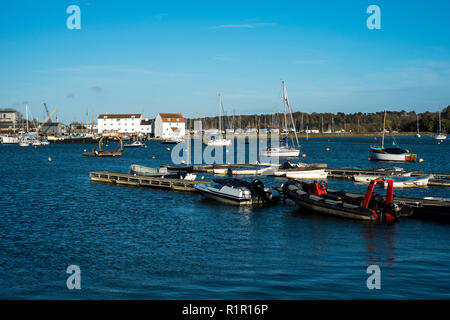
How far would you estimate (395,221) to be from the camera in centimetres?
2892

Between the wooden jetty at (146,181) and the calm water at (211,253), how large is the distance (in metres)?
7.60

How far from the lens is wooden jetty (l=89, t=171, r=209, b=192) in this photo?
146ft

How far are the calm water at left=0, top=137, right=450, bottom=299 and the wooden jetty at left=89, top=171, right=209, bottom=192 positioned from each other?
7.60 meters

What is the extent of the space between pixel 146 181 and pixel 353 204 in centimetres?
2459

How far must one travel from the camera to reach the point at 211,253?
71.9 feet

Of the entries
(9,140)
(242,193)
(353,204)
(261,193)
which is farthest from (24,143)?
(353,204)

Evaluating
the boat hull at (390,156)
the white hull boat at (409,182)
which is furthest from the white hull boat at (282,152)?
the white hull boat at (409,182)

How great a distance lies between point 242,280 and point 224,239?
7.25 m

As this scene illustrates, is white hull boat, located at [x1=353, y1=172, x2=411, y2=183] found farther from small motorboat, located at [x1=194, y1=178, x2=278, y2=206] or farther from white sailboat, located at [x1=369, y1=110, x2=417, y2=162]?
white sailboat, located at [x1=369, y1=110, x2=417, y2=162]

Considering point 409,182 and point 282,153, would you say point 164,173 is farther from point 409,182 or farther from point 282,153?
point 282,153

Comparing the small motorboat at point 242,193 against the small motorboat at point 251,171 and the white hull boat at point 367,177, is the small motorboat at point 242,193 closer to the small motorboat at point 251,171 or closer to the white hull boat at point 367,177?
the white hull boat at point 367,177

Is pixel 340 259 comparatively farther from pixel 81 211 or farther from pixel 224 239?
pixel 81 211
